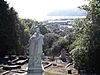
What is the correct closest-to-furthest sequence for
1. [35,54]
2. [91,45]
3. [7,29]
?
1. [35,54]
2. [91,45]
3. [7,29]

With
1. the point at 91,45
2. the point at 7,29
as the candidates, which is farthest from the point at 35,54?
the point at 7,29

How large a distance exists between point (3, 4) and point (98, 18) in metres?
16.1

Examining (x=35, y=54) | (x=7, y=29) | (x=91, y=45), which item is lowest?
(x=91, y=45)

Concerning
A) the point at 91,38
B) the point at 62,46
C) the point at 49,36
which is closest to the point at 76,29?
the point at 91,38

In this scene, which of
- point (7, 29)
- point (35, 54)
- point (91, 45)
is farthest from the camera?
point (7, 29)

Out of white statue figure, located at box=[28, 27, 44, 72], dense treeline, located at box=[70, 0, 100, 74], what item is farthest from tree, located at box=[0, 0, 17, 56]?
white statue figure, located at box=[28, 27, 44, 72]

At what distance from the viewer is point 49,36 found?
75.7 meters

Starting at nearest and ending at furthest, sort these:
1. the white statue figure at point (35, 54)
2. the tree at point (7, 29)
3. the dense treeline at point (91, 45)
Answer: the white statue figure at point (35, 54), the dense treeline at point (91, 45), the tree at point (7, 29)

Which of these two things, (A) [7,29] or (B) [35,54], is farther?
(A) [7,29]

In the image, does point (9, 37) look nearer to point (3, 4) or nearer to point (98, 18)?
point (3, 4)

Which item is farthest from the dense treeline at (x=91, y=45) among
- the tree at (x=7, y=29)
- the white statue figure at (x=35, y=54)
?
the tree at (x=7, y=29)

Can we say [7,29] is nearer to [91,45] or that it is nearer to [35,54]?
[91,45]

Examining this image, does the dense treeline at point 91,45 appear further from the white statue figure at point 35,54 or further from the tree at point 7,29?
the tree at point 7,29

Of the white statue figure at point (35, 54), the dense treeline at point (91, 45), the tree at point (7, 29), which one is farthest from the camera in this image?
the tree at point (7, 29)
